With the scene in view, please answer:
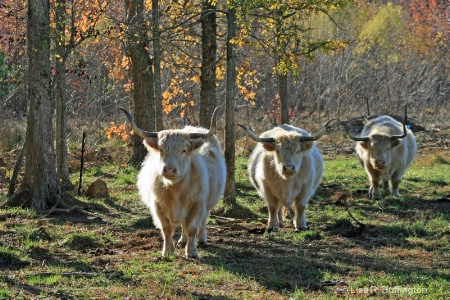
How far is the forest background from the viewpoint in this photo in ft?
39.7

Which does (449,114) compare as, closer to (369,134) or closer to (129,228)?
(369,134)

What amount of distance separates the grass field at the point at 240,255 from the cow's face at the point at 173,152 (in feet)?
3.26

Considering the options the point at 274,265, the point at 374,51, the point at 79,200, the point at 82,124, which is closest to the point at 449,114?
the point at 374,51

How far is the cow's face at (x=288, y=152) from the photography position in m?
10.1

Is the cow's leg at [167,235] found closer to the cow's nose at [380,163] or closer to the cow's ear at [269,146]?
the cow's ear at [269,146]

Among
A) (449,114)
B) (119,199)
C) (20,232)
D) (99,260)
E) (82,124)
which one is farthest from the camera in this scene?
(449,114)

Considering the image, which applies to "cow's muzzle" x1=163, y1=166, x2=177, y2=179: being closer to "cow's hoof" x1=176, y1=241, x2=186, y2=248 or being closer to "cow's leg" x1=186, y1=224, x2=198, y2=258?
"cow's leg" x1=186, y1=224, x2=198, y2=258

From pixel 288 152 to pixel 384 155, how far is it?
4.31 meters

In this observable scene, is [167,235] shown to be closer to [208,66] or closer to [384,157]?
[208,66]

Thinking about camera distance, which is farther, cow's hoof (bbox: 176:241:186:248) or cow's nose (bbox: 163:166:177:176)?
cow's hoof (bbox: 176:241:186:248)

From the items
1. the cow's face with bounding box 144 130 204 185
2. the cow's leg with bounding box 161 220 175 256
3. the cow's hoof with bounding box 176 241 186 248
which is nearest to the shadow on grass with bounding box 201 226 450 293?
the cow's hoof with bounding box 176 241 186 248

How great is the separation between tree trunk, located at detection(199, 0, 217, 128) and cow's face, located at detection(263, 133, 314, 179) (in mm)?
2390

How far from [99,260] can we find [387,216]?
18.9 feet

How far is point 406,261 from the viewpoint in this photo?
7922 millimetres
